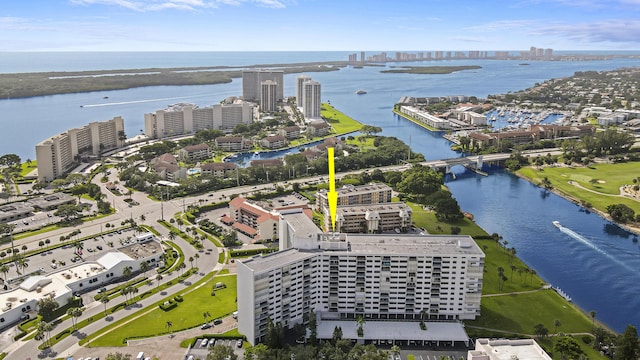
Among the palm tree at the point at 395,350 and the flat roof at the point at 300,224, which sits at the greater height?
the flat roof at the point at 300,224

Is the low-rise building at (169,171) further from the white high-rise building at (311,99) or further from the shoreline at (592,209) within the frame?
the white high-rise building at (311,99)

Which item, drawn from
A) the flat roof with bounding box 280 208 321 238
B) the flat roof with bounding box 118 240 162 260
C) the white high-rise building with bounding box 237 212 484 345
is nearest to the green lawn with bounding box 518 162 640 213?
the white high-rise building with bounding box 237 212 484 345

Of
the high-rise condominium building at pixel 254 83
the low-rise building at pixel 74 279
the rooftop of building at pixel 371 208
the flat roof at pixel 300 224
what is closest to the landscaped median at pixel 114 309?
the low-rise building at pixel 74 279

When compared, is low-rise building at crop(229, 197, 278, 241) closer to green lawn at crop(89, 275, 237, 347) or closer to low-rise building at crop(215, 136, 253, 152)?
green lawn at crop(89, 275, 237, 347)

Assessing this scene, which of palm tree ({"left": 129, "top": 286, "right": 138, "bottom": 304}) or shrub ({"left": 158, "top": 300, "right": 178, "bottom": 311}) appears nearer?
shrub ({"left": 158, "top": 300, "right": 178, "bottom": 311})

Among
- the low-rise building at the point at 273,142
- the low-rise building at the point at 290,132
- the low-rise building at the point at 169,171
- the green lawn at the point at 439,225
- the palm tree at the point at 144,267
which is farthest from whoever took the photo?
the low-rise building at the point at 290,132

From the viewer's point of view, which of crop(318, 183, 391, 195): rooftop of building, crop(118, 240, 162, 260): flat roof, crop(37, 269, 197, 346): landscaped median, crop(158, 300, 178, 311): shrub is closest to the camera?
crop(37, 269, 197, 346): landscaped median
